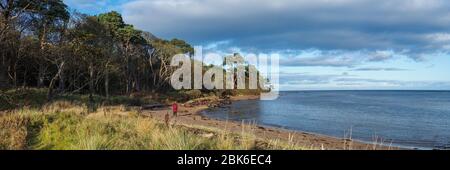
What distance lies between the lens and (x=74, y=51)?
37719mm

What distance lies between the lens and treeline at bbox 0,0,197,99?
1235 inches

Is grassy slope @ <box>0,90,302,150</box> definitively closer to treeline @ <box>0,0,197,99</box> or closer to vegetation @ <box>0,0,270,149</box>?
vegetation @ <box>0,0,270,149</box>

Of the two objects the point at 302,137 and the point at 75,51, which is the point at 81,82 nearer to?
the point at 75,51

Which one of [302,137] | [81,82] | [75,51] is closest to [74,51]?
[75,51]

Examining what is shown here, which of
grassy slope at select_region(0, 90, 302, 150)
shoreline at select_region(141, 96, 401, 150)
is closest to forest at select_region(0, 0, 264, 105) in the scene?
grassy slope at select_region(0, 90, 302, 150)

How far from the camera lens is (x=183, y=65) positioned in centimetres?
7194

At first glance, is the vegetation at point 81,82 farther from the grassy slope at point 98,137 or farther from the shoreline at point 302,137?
the shoreline at point 302,137

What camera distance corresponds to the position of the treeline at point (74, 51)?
3138 centimetres

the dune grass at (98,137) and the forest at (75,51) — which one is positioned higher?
the forest at (75,51)

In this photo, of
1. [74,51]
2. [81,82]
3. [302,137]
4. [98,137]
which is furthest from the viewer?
[81,82]

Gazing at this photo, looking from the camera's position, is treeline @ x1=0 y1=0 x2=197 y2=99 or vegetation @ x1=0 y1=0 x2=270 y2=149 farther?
treeline @ x1=0 y1=0 x2=197 y2=99

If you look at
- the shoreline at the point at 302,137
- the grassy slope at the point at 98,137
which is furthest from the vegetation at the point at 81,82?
the shoreline at the point at 302,137
